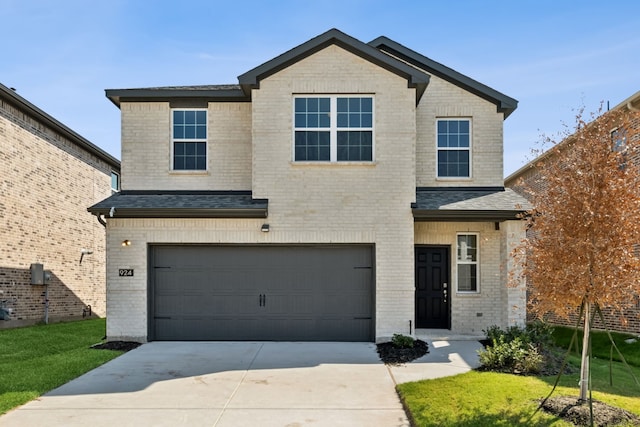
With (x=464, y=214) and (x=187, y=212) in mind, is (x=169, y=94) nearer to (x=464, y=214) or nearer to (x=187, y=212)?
Result: (x=187, y=212)

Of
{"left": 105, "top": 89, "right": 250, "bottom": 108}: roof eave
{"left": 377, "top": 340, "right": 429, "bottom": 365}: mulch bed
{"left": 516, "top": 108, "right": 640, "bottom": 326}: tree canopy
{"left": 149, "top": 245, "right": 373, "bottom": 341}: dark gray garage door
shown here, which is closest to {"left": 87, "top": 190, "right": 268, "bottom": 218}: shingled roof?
{"left": 149, "top": 245, "right": 373, "bottom": 341}: dark gray garage door

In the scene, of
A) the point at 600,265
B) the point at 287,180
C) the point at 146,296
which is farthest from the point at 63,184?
the point at 600,265

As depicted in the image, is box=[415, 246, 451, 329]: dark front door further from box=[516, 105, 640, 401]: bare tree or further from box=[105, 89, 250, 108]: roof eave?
box=[105, 89, 250, 108]: roof eave

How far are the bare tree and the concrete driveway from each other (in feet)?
8.77

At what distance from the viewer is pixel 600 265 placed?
5.89m

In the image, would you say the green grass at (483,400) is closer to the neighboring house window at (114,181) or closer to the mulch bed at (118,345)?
the mulch bed at (118,345)

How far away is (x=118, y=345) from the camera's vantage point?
10.9m

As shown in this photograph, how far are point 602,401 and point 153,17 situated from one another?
440 inches

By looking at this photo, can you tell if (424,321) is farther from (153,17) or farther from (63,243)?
(63,243)

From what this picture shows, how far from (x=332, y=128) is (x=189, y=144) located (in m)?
3.78

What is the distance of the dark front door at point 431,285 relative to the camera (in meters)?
12.7

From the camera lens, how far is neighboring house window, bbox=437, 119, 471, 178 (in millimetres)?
12930

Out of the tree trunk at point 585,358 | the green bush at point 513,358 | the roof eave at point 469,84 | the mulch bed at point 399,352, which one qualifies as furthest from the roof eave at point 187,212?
the tree trunk at point 585,358

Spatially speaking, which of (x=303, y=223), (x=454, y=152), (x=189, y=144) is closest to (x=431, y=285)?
(x=454, y=152)
